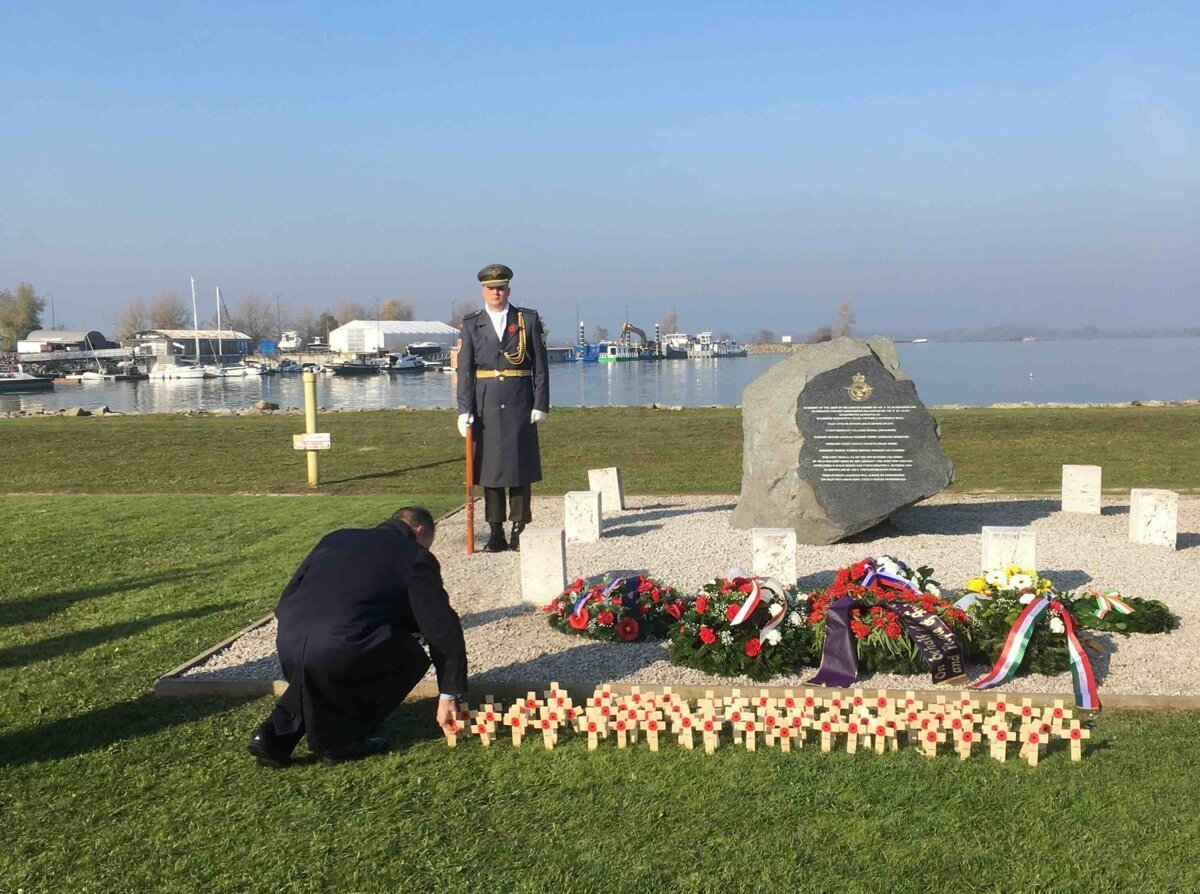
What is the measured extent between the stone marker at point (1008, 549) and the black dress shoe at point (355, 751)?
2.92m

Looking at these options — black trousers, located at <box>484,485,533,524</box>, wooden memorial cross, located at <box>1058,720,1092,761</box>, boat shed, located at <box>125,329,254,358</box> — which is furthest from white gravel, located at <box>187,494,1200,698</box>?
boat shed, located at <box>125,329,254,358</box>

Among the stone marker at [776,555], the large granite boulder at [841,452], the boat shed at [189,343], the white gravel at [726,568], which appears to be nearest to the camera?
the white gravel at [726,568]

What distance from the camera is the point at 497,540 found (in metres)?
10.3

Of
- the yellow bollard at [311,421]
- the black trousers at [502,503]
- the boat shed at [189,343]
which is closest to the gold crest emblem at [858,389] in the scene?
the black trousers at [502,503]

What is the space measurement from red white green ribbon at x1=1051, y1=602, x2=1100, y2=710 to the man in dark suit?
330cm

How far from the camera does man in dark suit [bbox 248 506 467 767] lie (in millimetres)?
5066

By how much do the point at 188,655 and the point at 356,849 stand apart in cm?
327

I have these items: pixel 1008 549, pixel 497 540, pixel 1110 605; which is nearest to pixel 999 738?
pixel 1110 605

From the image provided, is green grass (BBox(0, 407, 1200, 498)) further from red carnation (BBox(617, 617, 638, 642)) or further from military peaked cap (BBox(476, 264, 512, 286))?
red carnation (BBox(617, 617, 638, 642))

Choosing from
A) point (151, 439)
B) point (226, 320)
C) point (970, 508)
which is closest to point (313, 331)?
point (226, 320)

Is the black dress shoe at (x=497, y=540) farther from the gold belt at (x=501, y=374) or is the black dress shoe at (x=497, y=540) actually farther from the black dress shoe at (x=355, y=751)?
the black dress shoe at (x=355, y=751)

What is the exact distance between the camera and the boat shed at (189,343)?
124750mm

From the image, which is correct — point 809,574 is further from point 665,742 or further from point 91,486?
point 91,486

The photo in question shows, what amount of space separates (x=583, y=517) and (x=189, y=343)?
131 meters
